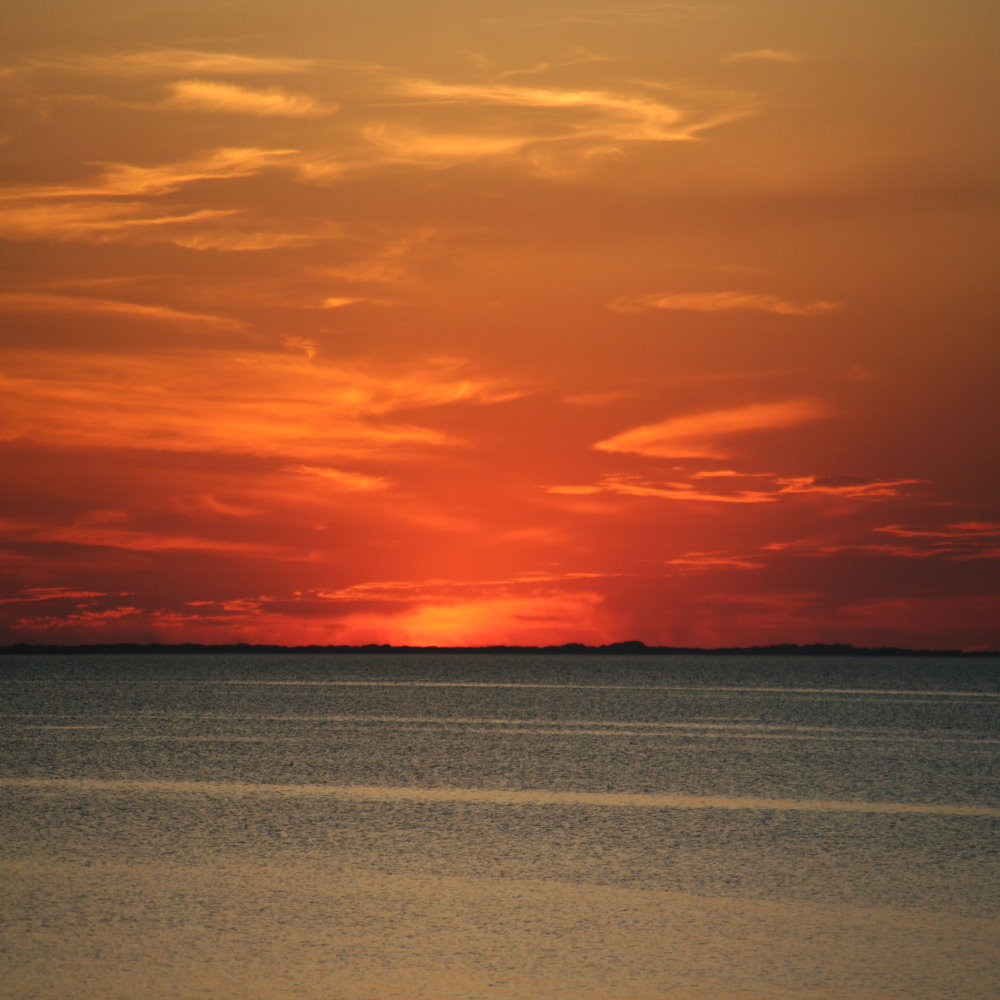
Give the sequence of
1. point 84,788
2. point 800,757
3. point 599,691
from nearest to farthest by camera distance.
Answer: point 84,788
point 800,757
point 599,691

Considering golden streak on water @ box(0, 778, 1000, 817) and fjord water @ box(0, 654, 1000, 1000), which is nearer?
fjord water @ box(0, 654, 1000, 1000)

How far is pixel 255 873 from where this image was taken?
20.4 metres

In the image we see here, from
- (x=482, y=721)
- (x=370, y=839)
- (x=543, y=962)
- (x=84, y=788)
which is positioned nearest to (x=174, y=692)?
(x=482, y=721)

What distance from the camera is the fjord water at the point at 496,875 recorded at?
1427 centimetres

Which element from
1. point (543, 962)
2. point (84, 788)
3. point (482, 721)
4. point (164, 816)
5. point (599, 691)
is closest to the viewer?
point (543, 962)

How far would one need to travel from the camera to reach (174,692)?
129250 mm

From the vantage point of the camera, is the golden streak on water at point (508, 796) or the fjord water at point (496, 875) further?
the golden streak on water at point (508, 796)

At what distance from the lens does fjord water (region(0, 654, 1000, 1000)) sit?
14.3m

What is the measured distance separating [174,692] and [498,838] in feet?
361

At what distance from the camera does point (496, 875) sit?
20422mm

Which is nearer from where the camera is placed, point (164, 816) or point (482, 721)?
point (164, 816)

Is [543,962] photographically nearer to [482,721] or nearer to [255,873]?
[255,873]

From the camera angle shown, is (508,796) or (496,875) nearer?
(496,875)

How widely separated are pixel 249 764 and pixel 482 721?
3625 cm
